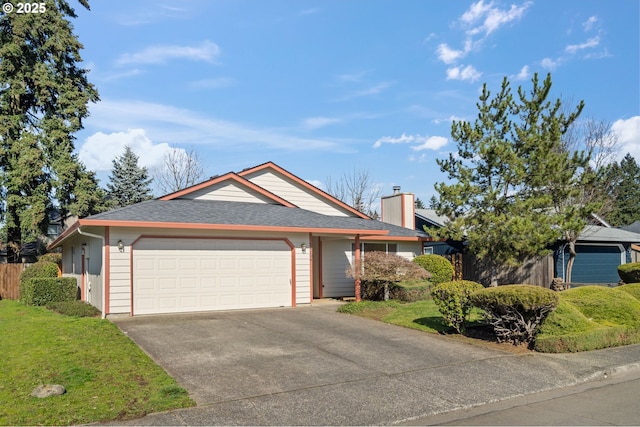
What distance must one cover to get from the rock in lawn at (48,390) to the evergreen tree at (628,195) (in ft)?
184

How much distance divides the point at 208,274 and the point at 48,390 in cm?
810

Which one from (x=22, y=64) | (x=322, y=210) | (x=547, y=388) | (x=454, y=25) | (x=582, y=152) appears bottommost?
(x=547, y=388)

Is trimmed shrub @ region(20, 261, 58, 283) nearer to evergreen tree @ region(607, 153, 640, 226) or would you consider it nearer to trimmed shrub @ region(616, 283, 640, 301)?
trimmed shrub @ region(616, 283, 640, 301)

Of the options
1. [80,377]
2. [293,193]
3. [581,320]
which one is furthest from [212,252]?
[581,320]

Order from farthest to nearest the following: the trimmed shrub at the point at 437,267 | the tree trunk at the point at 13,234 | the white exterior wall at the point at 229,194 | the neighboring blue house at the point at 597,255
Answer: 1. the tree trunk at the point at 13,234
2. the neighboring blue house at the point at 597,255
3. the trimmed shrub at the point at 437,267
4. the white exterior wall at the point at 229,194

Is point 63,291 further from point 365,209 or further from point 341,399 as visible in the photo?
point 365,209

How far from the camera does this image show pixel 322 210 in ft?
66.0

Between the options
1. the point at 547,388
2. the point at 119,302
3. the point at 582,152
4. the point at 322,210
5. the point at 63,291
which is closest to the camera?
the point at 547,388

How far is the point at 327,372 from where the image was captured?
7.38 metres

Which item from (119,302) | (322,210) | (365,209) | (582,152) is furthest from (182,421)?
(365,209)

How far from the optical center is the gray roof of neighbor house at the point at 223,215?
43.5 feet

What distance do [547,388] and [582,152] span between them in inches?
543

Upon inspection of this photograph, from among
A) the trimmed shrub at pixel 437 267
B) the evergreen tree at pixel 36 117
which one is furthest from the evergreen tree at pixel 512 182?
the evergreen tree at pixel 36 117

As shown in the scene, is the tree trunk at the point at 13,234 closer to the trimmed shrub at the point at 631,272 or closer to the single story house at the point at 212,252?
the single story house at the point at 212,252
